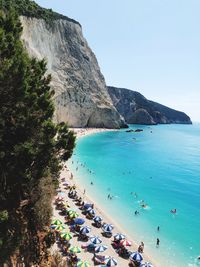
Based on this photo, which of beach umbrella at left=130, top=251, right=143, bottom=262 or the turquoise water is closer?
beach umbrella at left=130, top=251, right=143, bottom=262

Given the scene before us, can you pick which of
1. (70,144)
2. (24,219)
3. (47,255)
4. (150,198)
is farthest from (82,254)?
(150,198)

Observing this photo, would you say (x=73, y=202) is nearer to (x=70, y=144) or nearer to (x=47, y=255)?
(x=70, y=144)

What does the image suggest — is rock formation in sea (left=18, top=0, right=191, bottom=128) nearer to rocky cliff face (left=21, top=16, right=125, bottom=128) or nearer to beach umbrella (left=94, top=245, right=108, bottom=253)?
rocky cliff face (left=21, top=16, right=125, bottom=128)

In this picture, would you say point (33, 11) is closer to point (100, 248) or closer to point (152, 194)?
point (152, 194)

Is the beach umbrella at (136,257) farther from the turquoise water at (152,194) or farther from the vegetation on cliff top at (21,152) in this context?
the vegetation on cliff top at (21,152)

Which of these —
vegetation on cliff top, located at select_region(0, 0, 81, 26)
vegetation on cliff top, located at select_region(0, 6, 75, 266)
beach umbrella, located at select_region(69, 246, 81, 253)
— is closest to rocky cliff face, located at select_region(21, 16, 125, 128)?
vegetation on cliff top, located at select_region(0, 0, 81, 26)

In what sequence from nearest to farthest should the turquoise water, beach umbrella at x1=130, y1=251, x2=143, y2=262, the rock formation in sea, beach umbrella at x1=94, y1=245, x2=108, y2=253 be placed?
beach umbrella at x1=130, y1=251, x2=143, y2=262, beach umbrella at x1=94, y1=245, x2=108, y2=253, the turquoise water, the rock formation in sea

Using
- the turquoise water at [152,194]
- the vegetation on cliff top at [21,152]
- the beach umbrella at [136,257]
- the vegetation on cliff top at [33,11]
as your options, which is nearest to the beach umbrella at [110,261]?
the beach umbrella at [136,257]
